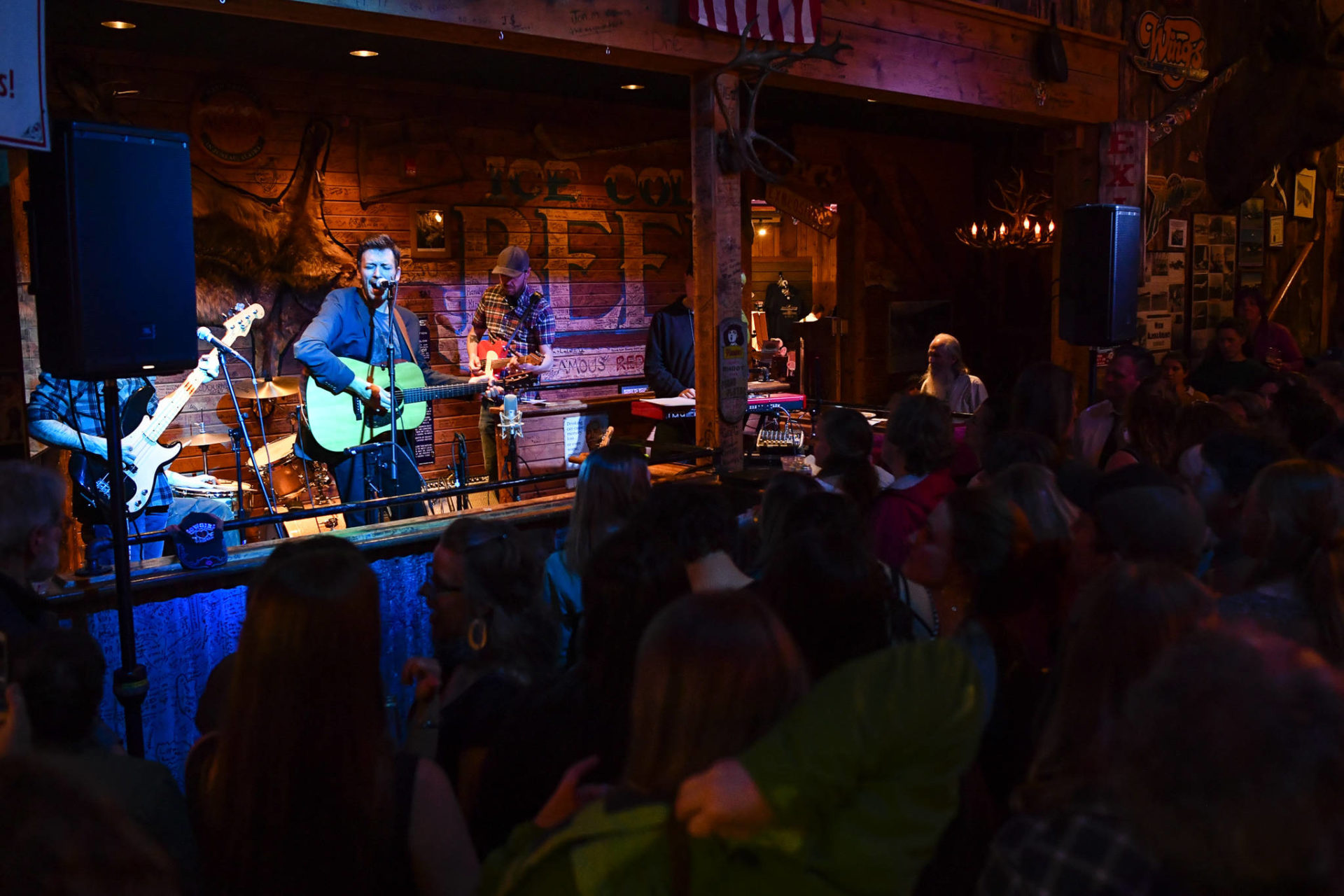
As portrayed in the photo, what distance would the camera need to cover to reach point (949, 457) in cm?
356

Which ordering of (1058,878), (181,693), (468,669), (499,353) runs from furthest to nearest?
(499,353), (181,693), (468,669), (1058,878)

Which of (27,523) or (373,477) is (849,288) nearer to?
(373,477)

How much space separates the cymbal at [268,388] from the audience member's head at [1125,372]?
4990mm

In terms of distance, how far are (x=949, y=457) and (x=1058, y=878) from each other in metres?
2.49

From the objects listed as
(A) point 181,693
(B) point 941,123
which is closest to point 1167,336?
(B) point 941,123

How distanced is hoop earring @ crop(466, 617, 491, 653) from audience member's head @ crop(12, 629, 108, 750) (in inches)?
26.8

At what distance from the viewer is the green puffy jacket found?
116 centimetres

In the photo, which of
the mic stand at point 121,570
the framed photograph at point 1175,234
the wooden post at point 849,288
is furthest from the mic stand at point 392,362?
the framed photograph at point 1175,234

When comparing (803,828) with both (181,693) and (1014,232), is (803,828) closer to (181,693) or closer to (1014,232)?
(181,693)

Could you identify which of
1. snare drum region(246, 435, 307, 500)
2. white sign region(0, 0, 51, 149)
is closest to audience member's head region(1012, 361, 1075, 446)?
white sign region(0, 0, 51, 149)

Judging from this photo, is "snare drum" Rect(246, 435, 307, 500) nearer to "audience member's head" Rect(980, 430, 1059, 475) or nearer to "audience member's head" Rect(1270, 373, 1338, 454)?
"audience member's head" Rect(980, 430, 1059, 475)

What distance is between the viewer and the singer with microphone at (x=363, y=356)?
5.44 meters

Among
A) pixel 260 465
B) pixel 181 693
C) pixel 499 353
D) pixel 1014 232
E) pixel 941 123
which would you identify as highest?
pixel 941 123

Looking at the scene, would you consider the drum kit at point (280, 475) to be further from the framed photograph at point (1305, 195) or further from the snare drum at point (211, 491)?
the framed photograph at point (1305, 195)
